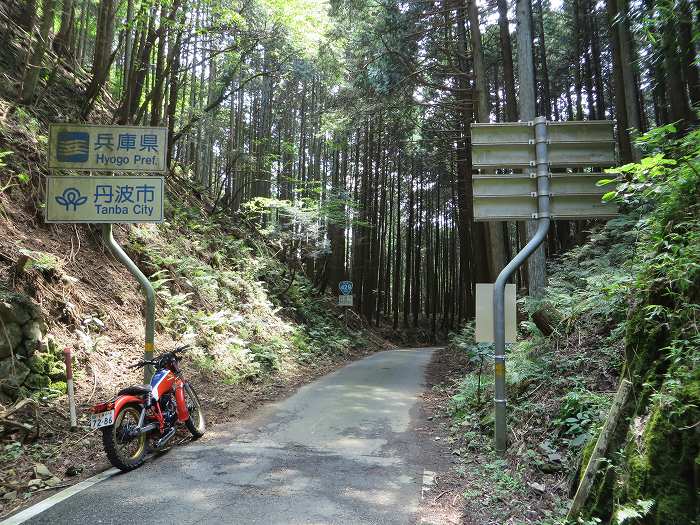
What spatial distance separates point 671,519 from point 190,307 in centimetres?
969

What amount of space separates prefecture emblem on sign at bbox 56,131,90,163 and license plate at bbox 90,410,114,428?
3.44 metres

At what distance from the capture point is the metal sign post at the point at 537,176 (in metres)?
5.55

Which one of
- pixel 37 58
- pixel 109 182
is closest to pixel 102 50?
pixel 37 58

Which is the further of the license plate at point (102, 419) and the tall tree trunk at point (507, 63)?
the tall tree trunk at point (507, 63)

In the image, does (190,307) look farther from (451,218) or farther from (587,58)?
(451,218)

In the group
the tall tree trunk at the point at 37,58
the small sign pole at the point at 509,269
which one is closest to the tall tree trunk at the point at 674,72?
the small sign pole at the point at 509,269

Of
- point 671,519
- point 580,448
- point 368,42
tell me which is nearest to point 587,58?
point 368,42

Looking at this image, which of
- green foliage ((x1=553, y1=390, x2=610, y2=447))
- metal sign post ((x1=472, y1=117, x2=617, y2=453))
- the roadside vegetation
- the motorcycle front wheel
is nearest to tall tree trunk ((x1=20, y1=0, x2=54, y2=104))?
the motorcycle front wheel

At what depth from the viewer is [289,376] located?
36.7ft

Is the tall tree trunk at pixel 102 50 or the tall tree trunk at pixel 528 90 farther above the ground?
the tall tree trunk at pixel 102 50

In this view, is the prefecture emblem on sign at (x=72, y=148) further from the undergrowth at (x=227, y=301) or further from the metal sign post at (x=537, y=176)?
the metal sign post at (x=537, y=176)

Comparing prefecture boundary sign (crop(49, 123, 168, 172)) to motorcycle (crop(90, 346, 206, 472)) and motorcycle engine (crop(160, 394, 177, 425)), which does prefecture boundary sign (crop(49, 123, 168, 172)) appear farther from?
motorcycle engine (crop(160, 394, 177, 425))

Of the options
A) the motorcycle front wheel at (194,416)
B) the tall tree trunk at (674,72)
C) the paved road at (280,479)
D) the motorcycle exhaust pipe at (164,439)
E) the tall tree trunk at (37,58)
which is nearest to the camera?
the paved road at (280,479)

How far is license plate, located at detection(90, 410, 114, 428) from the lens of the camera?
15.0 ft
